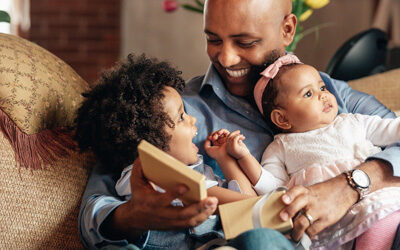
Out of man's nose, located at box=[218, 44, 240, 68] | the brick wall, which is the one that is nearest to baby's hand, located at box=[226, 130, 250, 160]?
man's nose, located at box=[218, 44, 240, 68]

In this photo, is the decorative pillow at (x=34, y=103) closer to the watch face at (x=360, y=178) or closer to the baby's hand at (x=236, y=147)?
the baby's hand at (x=236, y=147)

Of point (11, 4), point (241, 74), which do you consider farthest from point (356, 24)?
point (11, 4)

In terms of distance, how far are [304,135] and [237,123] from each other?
0.24 metres

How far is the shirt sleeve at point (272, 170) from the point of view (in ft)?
4.47

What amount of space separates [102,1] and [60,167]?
379 centimetres

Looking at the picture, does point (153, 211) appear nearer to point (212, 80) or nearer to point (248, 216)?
point (248, 216)

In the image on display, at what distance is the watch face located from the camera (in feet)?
4.04

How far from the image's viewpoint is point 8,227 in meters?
1.24

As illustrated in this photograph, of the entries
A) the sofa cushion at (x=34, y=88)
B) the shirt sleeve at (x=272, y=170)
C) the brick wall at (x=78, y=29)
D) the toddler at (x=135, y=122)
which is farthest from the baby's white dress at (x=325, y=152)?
the brick wall at (x=78, y=29)

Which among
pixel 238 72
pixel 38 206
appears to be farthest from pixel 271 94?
pixel 38 206

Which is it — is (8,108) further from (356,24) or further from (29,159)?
(356,24)

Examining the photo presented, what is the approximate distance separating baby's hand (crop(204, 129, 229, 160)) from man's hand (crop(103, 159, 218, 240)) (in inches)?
13.4

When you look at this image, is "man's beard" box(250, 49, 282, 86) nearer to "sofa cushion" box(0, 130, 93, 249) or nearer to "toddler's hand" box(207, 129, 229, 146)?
"toddler's hand" box(207, 129, 229, 146)

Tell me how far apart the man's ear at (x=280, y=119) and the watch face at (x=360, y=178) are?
26cm
